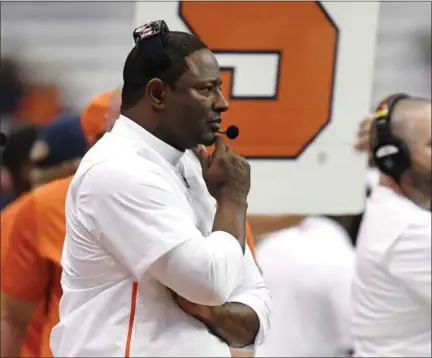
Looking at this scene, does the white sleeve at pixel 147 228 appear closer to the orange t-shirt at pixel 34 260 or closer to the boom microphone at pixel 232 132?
the boom microphone at pixel 232 132

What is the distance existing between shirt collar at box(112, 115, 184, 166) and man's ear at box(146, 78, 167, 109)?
0.15 ft

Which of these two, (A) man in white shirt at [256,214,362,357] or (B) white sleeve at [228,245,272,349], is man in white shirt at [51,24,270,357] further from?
(A) man in white shirt at [256,214,362,357]

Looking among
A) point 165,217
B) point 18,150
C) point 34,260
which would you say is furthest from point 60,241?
point 165,217

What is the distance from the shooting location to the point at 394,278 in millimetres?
2141

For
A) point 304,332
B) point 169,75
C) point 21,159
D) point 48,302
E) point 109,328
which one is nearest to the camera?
point 169,75

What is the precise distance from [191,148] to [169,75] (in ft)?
0.27

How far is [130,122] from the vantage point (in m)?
1.10

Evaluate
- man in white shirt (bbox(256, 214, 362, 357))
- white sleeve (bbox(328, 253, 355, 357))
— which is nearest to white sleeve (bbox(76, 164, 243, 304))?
man in white shirt (bbox(256, 214, 362, 357))

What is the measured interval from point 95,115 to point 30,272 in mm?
636

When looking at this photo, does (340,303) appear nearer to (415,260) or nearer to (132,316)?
(415,260)

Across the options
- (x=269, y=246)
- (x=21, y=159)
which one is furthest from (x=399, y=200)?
(x=21, y=159)

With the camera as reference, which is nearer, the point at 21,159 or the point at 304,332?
the point at 21,159

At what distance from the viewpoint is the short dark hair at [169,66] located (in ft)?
3.38

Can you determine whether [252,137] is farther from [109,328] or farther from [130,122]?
[109,328]
